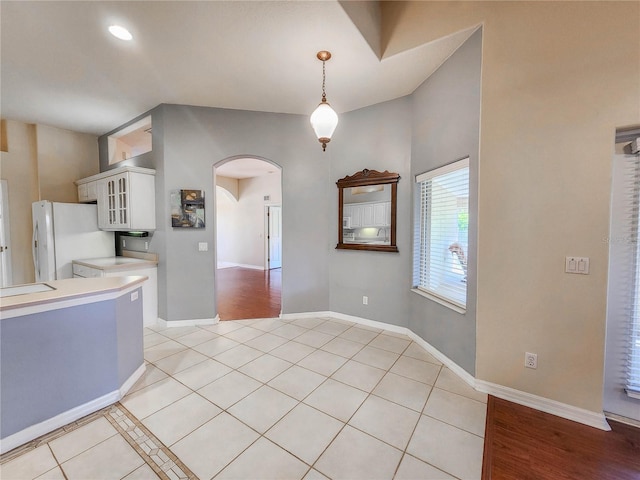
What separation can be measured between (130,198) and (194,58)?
6.66ft

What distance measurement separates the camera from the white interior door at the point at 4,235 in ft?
13.8

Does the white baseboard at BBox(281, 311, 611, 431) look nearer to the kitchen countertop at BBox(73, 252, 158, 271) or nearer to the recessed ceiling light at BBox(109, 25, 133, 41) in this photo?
the kitchen countertop at BBox(73, 252, 158, 271)

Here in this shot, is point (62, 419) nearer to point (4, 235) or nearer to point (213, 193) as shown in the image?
point (213, 193)

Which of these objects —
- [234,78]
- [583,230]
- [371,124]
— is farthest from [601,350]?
[234,78]

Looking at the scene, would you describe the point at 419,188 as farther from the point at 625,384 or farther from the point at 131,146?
the point at 131,146

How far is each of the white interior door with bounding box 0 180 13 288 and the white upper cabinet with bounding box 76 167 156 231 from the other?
1766mm

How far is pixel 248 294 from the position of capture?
541 cm

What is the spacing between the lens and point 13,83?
304cm

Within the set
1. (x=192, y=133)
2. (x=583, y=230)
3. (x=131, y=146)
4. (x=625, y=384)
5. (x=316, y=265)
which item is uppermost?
(x=131, y=146)

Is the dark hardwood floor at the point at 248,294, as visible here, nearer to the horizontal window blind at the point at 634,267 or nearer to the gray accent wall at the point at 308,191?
the gray accent wall at the point at 308,191

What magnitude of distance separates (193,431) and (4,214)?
203 inches

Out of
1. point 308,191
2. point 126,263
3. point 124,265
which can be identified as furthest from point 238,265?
point 308,191

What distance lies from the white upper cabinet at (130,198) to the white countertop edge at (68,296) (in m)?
1.57

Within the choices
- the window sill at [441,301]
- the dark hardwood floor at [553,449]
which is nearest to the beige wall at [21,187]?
the window sill at [441,301]
